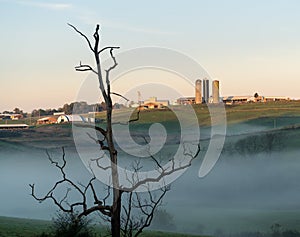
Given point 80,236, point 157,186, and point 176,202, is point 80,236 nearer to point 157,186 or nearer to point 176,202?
point 157,186

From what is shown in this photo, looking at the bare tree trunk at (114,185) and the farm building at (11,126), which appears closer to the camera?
the bare tree trunk at (114,185)

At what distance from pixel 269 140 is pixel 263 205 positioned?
815 cm

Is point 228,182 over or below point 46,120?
below

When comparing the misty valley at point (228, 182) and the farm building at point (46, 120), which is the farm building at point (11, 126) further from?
the farm building at point (46, 120)

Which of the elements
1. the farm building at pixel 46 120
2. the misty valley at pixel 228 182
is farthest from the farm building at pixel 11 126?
the farm building at pixel 46 120

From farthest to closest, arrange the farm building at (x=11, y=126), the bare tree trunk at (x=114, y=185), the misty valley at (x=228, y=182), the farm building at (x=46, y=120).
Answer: the farm building at (x=11, y=126) < the farm building at (x=46, y=120) < the misty valley at (x=228, y=182) < the bare tree trunk at (x=114, y=185)

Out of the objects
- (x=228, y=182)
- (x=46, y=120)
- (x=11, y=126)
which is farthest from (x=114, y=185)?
(x=228, y=182)

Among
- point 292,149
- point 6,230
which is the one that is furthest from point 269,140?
point 6,230

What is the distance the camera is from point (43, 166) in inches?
1801

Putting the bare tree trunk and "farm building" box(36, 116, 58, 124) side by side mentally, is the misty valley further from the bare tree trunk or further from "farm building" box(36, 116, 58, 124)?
the bare tree trunk

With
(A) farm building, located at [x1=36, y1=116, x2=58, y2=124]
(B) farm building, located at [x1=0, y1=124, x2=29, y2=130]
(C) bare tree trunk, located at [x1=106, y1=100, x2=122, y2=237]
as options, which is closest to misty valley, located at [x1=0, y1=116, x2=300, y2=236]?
(B) farm building, located at [x1=0, y1=124, x2=29, y2=130]

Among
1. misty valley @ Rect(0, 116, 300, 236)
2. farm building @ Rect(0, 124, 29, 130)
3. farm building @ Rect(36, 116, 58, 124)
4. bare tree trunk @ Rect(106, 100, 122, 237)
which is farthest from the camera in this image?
farm building @ Rect(0, 124, 29, 130)

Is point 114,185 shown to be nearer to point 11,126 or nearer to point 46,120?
point 46,120

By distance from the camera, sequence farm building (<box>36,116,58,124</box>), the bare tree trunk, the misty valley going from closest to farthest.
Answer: the bare tree trunk < the misty valley < farm building (<box>36,116,58,124</box>)
